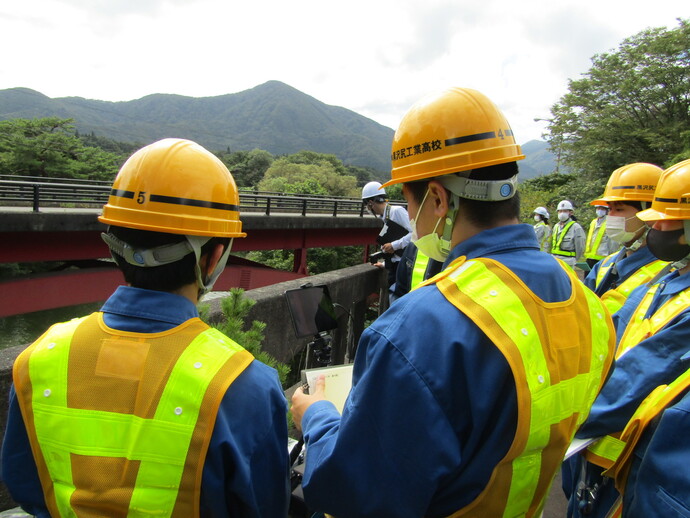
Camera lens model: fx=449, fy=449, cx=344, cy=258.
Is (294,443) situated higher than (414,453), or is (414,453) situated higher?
(414,453)

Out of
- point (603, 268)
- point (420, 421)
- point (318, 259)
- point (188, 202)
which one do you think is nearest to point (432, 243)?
point (420, 421)

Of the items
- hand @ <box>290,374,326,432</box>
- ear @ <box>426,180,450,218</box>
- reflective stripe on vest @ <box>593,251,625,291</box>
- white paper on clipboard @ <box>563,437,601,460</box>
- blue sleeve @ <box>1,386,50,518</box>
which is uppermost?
ear @ <box>426,180,450,218</box>

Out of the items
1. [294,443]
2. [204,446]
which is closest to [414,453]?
[204,446]

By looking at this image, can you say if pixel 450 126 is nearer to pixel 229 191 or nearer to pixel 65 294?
pixel 229 191

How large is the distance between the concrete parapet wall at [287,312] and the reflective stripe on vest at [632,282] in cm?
239

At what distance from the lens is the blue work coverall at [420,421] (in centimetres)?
127

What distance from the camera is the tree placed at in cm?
2264

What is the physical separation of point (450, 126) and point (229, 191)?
91 centimetres

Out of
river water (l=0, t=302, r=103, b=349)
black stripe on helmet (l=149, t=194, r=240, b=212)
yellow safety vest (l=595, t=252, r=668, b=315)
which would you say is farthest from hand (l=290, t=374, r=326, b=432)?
river water (l=0, t=302, r=103, b=349)

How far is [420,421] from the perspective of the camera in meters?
1.26

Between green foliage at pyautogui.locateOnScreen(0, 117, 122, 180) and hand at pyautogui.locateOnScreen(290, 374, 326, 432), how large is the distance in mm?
34911

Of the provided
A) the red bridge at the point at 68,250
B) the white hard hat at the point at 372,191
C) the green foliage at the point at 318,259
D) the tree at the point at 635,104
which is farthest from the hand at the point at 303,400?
the green foliage at the point at 318,259

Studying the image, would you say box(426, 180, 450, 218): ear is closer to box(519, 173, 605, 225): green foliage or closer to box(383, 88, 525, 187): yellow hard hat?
box(383, 88, 525, 187): yellow hard hat

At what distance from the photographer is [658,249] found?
9.68 ft
